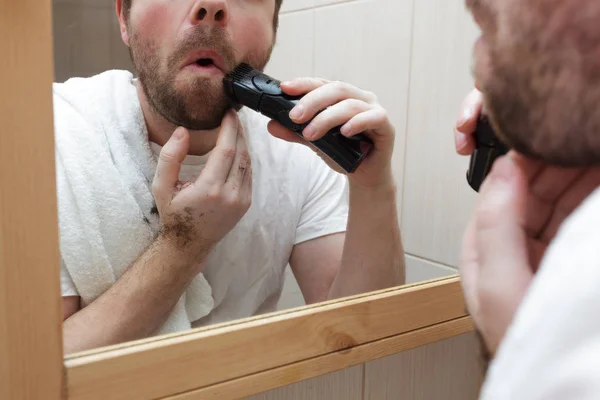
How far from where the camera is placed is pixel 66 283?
0.36 m

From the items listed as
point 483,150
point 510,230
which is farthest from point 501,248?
point 483,150

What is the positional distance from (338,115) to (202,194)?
16 cm

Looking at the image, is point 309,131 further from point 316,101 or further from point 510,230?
point 510,230

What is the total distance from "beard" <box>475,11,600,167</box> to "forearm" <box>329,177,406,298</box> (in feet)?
1.13

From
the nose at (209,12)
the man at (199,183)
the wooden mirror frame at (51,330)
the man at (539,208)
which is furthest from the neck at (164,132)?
the man at (539,208)

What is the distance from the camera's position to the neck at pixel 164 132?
54cm

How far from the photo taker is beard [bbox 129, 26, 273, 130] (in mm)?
538

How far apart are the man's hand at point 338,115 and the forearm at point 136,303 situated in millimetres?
180

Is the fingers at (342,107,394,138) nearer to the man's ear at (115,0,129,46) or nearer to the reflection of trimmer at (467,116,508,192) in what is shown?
the reflection of trimmer at (467,116,508,192)

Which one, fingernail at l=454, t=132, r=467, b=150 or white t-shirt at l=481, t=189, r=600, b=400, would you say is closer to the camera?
white t-shirt at l=481, t=189, r=600, b=400

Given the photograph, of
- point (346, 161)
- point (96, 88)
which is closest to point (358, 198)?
point (346, 161)

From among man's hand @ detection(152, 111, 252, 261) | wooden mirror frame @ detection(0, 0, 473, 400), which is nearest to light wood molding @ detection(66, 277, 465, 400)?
wooden mirror frame @ detection(0, 0, 473, 400)

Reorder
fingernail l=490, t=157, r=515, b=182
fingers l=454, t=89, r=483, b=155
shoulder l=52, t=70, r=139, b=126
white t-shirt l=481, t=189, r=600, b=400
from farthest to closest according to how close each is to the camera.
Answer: shoulder l=52, t=70, r=139, b=126 < fingers l=454, t=89, r=483, b=155 < fingernail l=490, t=157, r=515, b=182 < white t-shirt l=481, t=189, r=600, b=400

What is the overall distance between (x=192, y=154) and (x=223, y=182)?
4 centimetres
